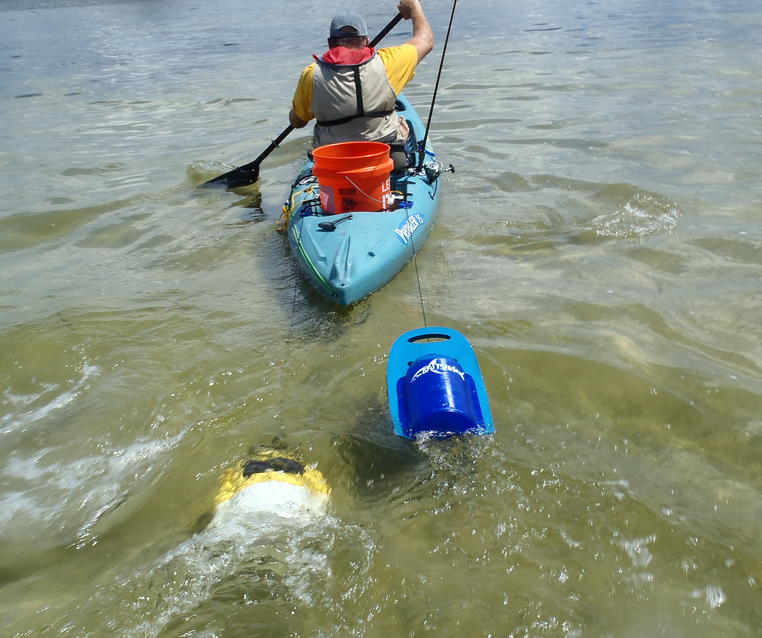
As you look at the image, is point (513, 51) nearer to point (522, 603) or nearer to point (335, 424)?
point (335, 424)

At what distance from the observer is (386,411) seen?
3143 millimetres

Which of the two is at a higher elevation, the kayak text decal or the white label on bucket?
the kayak text decal

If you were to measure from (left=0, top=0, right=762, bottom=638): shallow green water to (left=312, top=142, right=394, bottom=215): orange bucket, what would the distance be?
2.17 feet

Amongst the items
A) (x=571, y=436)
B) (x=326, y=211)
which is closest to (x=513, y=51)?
A: (x=326, y=211)

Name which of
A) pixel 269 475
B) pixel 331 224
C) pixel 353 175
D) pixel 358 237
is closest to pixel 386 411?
pixel 269 475

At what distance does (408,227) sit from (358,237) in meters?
0.56

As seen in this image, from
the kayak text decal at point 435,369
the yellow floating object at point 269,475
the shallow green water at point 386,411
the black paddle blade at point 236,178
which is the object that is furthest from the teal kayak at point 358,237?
the black paddle blade at point 236,178

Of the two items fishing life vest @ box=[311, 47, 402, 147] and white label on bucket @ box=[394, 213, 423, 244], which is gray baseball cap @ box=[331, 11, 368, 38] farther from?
white label on bucket @ box=[394, 213, 423, 244]

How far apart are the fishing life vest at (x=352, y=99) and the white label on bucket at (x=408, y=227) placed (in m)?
0.80

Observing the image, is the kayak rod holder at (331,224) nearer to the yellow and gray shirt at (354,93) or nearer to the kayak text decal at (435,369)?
the yellow and gray shirt at (354,93)

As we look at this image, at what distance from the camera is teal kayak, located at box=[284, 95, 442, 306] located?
4.16 meters

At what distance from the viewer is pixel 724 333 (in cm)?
362

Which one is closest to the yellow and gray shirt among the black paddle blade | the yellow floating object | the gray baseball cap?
the gray baseball cap

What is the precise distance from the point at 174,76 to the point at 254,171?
889 cm
